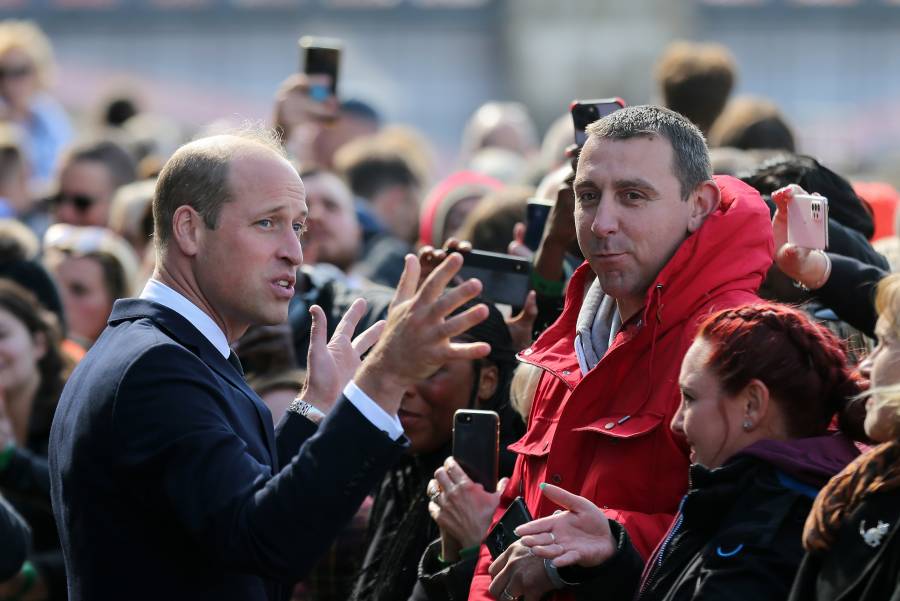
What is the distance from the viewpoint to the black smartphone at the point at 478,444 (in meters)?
3.69

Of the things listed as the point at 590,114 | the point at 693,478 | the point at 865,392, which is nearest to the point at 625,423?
the point at 693,478

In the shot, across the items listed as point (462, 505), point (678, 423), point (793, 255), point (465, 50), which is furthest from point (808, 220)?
point (465, 50)

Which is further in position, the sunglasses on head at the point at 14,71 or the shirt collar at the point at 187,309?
the sunglasses on head at the point at 14,71

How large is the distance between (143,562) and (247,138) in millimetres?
1051

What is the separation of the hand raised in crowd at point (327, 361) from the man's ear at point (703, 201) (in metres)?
0.85

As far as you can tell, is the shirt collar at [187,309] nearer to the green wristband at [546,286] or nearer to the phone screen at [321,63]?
the green wristband at [546,286]

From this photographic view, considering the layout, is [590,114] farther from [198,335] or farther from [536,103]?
[536,103]

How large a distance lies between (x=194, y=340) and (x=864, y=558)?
1530mm

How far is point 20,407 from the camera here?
5723mm

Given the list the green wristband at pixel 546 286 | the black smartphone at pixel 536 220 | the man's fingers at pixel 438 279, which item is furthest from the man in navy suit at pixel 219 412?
the black smartphone at pixel 536 220

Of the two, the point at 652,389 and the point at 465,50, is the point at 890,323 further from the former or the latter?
the point at 465,50

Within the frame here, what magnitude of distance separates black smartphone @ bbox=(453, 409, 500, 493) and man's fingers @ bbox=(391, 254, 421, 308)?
31.5 inches

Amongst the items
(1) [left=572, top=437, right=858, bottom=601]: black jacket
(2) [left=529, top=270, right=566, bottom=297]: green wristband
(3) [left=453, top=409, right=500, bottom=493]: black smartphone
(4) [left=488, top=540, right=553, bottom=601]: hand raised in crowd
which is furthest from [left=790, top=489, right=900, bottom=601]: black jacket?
(2) [left=529, top=270, right=566, bottom=297]: green wristband

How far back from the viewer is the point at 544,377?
145 inches
